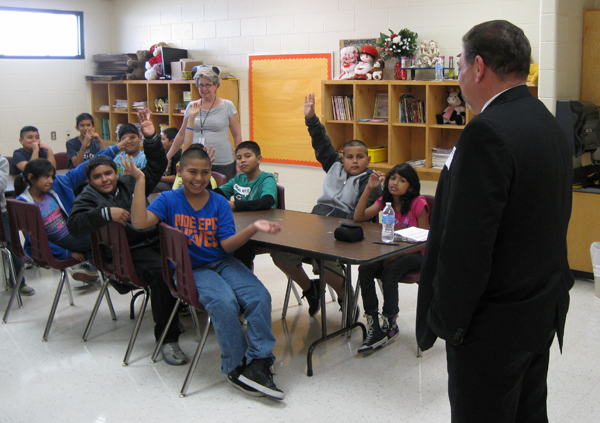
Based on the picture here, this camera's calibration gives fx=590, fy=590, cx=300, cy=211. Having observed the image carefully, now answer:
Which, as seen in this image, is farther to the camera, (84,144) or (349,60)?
(349,60)

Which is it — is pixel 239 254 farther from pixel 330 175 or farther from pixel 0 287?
pixel 0 287

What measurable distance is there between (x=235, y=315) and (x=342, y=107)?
3.34 meters

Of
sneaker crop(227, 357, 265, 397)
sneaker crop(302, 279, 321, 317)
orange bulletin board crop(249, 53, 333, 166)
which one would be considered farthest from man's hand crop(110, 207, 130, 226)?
orange bulletin board crop(249, 53, 333, 166)

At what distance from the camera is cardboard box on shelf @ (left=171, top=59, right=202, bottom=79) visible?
7004 mm

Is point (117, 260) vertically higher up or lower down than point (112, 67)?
lower down

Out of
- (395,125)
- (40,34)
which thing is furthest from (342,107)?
(40,34)

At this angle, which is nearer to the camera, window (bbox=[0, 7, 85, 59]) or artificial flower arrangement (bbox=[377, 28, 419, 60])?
artificial flower arrangement (bbox=[377, 28, 419, 60])

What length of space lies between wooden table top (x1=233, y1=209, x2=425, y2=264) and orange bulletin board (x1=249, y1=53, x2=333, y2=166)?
282 cm

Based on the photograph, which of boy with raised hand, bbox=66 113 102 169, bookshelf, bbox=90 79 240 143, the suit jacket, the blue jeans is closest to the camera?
the suit jacket

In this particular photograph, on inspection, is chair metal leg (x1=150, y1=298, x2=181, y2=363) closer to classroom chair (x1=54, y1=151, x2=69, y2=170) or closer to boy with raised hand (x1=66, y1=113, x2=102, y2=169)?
boy with raised hand (x1=66, y1=113, x2=102, y2=169)

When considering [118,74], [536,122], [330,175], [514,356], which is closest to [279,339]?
[330,175]

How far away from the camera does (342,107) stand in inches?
223

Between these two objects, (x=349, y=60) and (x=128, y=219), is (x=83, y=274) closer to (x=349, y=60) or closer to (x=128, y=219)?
(x=128, y=219)

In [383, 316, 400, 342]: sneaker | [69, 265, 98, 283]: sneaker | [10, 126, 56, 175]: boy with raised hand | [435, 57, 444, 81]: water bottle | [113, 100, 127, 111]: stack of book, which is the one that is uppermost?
[435, 57, 444, 81]: water bottle
